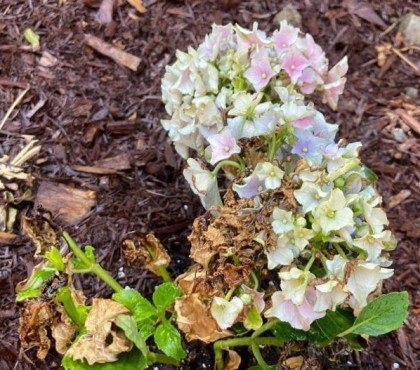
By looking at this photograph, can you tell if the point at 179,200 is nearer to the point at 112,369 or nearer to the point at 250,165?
the point at 250,165

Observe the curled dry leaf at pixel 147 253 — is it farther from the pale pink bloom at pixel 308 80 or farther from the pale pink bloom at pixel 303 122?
the pale pink bloom at pixel 308 80

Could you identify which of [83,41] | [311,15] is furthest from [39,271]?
[311,15]

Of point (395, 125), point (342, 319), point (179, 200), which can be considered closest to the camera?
point (342, 319)

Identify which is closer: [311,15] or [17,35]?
[17,35]

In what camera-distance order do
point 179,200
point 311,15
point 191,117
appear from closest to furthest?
1. point 191,117
2. point 179,200
3. point 311,15

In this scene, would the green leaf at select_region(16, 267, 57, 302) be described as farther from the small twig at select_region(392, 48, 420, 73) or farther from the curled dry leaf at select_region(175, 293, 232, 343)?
the small twig at select_region(392, 48, 420, 73)

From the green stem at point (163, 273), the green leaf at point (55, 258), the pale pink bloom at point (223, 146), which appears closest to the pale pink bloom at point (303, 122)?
the pale pink bloom at point (223, 146)

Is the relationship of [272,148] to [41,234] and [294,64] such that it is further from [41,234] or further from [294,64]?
[41,234]

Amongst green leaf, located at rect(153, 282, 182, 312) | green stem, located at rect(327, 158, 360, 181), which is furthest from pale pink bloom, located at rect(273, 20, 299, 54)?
green leaf, located at rect(153, 282, 182, 312)
